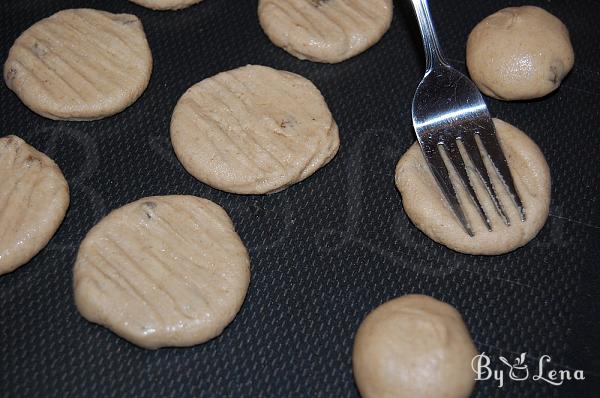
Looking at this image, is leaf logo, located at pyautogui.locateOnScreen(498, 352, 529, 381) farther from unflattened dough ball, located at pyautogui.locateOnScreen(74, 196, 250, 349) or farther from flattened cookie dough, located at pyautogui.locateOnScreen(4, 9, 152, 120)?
flattened cookie dough, located at pyautogui.locateOnScreen(4, 9, 152, 120)

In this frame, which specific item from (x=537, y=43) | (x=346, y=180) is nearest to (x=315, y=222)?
(x=346, y=180)

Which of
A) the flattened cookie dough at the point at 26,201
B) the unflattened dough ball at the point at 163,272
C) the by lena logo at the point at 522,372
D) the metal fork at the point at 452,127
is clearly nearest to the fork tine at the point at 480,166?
the metal fork at the point at 452,127

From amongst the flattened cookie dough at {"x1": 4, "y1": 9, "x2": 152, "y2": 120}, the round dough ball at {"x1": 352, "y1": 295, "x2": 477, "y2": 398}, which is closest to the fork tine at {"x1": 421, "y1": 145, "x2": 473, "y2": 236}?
the round dough ball at {"x1": 352, "y1": 295, "x2": 477, "y2": 398}

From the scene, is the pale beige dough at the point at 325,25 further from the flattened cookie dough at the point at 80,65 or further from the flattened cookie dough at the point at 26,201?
the flattened cookie dough at the point at 26,201

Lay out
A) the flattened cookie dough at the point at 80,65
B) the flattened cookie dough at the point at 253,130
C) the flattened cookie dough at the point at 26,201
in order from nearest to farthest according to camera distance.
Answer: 1. the flattened cookie dough at the point at 26,201
2. the flattened cookie dough at the point at 253,130
3. the flattened cookie dough at the point at 80,65

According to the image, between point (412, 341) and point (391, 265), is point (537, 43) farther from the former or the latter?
point (412, 341)
